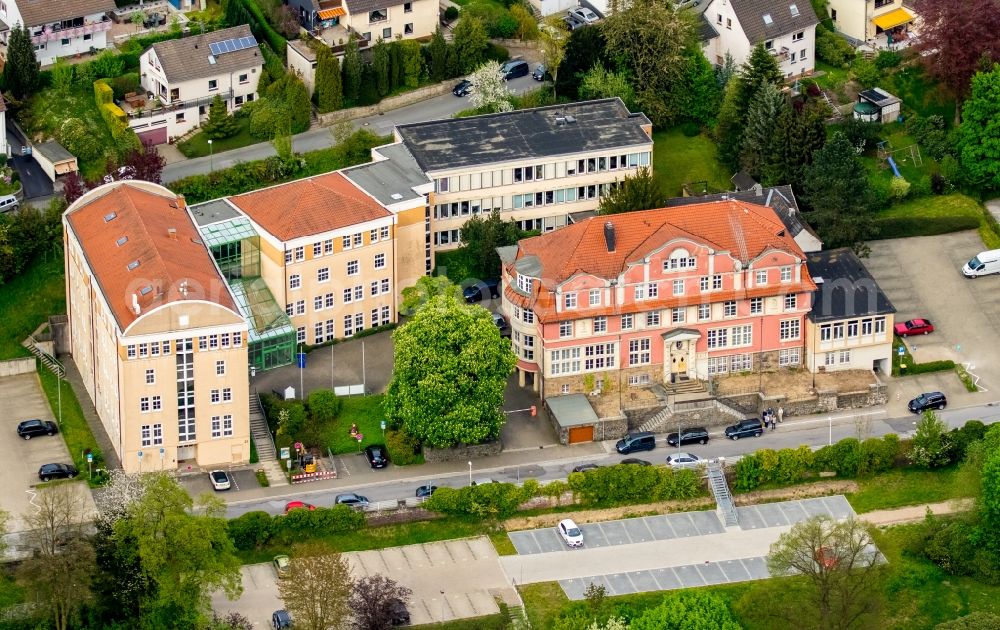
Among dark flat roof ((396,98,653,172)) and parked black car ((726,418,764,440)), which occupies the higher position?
dark flat roof ((396,98,653,172))

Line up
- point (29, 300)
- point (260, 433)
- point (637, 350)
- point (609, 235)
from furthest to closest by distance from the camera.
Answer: point (29, 300) < point (637, 350) < point (609, 235) < point (260, 433)

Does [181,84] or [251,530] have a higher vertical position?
[181,84]

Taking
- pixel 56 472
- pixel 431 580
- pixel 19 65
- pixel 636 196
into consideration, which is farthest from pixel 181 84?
pixel 431 580

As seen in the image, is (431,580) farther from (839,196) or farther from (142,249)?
(839,196)

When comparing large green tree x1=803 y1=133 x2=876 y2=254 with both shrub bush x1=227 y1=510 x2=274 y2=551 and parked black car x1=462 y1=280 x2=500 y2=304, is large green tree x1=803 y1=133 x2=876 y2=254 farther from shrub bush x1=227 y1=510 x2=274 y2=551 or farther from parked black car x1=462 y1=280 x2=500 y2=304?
shrub bush x1=227 y1=510 x2=274 y2=551

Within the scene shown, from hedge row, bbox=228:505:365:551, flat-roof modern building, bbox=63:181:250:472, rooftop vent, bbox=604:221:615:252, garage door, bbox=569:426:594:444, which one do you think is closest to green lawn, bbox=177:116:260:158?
flat-roof modern building, bbox=63:181:250:472

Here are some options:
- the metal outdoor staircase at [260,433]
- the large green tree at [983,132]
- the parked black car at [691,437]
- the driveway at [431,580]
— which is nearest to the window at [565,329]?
the parked black car at [691,437]

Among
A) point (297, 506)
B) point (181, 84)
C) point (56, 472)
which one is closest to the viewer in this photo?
point (297, 506)
